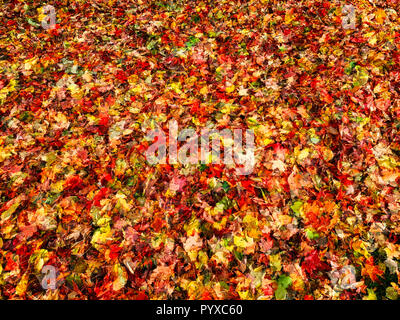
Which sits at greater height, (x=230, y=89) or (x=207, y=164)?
(x=230, y=89)

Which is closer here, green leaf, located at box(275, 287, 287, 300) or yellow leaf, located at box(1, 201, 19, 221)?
green leaf, located at box(275, 287, 287, 300)

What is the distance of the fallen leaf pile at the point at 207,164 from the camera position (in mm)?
2453

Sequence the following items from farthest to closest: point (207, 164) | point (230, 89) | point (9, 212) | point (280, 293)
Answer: point (230, 89)
point (207, 164)
point (9, 212)
point (280, 293)

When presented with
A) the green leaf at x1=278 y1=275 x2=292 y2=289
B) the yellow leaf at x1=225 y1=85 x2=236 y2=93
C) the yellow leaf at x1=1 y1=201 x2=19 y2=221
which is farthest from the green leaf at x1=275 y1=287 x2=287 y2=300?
the yellow leaf at x1=1 y1=201 x2=19 y2=221

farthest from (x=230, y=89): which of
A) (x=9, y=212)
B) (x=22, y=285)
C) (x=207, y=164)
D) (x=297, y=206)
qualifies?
(x=22, y=285)

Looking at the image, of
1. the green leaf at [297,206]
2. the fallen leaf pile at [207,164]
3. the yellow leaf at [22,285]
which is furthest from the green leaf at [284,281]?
the yellow leaf at [22,285]

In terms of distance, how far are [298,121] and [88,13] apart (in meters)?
4.41

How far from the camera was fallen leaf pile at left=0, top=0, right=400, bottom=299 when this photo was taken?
8.05ft

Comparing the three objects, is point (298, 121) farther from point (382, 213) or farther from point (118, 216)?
point (118, 216)

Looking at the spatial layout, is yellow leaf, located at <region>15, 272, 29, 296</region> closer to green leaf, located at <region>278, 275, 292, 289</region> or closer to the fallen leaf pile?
the fallen leaf pile

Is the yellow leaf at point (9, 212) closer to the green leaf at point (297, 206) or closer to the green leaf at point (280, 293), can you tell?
the green leaf at point (280, 293)

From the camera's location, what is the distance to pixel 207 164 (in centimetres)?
307

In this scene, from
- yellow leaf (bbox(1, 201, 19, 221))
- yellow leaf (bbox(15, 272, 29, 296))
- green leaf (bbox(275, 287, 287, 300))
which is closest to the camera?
green leaf (bbox(275, 287, 287, 300))

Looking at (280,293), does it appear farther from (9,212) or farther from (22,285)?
(9,212)
